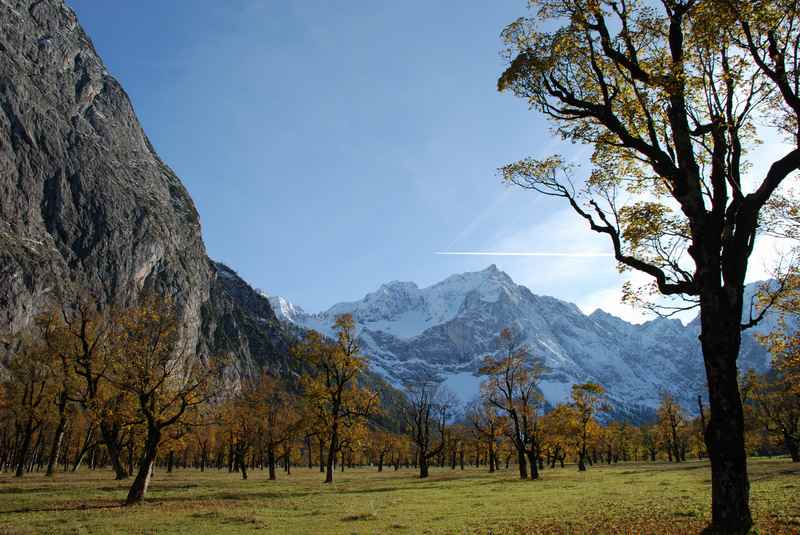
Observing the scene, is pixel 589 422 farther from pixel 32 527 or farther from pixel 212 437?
pixel 212 437

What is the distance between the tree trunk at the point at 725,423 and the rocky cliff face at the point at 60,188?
488 ft

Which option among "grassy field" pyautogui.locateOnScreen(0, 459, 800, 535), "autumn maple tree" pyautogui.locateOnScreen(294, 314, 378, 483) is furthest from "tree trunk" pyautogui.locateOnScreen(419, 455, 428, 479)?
"grassy field" pyautogui.locateOnScreen(0, 459, 800, 535)

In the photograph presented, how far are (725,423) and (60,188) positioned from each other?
189m

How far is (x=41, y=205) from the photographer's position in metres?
151

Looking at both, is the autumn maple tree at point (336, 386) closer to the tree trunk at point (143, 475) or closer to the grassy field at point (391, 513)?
the grassy field at point (391, 513)

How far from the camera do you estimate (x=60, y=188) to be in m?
159

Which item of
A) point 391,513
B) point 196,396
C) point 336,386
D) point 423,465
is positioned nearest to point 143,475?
point 196,396

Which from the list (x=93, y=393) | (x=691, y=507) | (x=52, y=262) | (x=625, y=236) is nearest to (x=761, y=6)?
(x=625, y=236)

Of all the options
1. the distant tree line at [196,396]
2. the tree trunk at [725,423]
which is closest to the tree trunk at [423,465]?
the distant tree line at [196,396]

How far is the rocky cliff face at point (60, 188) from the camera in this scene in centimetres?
13550

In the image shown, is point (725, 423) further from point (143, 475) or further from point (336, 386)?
point (336, 386)

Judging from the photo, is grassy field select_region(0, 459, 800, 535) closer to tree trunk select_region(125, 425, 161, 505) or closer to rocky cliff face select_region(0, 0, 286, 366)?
tree trunk select_region(125, 425, 161, 505)

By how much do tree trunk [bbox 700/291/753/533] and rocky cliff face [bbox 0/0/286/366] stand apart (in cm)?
14867

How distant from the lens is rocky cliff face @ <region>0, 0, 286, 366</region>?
135500mm
